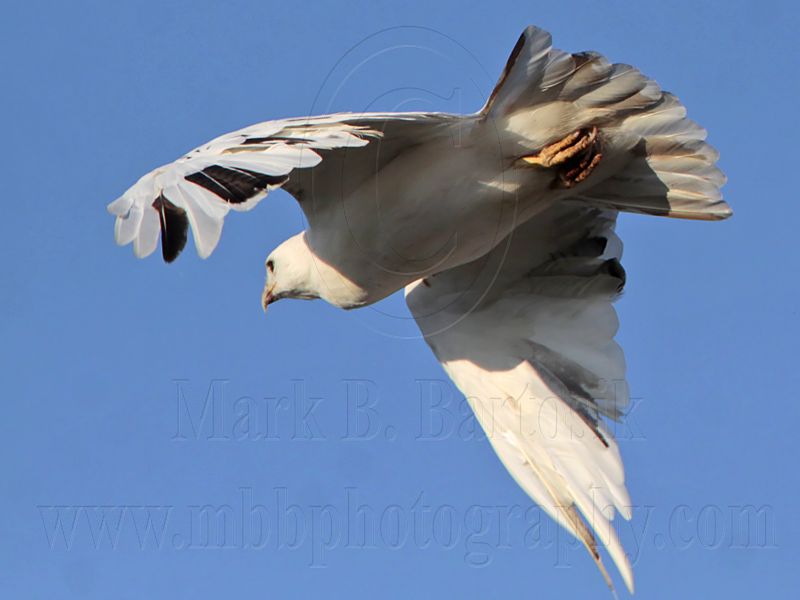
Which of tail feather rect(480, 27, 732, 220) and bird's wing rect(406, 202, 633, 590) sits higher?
tail feather rect(480, 27, 732, 220)

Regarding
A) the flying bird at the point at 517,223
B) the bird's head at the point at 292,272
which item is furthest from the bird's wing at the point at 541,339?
the bird's head at the point at 292,272

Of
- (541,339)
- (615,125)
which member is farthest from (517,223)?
(541,339)

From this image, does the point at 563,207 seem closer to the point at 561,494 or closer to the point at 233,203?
the point at 561,494

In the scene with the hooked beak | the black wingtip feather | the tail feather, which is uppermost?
the tail feather

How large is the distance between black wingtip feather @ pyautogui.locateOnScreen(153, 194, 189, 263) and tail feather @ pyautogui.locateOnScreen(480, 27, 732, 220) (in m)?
2.26

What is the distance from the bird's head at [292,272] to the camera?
1043cm

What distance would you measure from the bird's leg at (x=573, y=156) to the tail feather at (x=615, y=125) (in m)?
0.05

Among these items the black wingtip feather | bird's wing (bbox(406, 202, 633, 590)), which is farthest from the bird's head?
the black wingtip feather

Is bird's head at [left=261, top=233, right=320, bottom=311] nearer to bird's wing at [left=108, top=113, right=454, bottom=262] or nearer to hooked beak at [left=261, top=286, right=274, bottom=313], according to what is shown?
hooked beak at [left=261, top=286, right=274, bottom=313]

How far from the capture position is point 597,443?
11000 millimetres

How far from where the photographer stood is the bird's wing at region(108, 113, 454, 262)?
26.6 ft

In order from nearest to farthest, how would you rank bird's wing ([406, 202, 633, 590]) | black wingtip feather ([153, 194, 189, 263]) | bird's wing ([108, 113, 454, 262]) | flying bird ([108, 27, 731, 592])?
bird's wing ([108, 113, 454, 262])
black wingtip feather ([153, 194, 189, 263])
flying bird ([108, 27, 731, 592])
bird's wing ([406, 202, 633, 590])

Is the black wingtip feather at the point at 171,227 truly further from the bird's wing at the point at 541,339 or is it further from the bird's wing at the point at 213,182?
the bird's wing at the point at 541,339

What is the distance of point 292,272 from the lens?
1052cm
